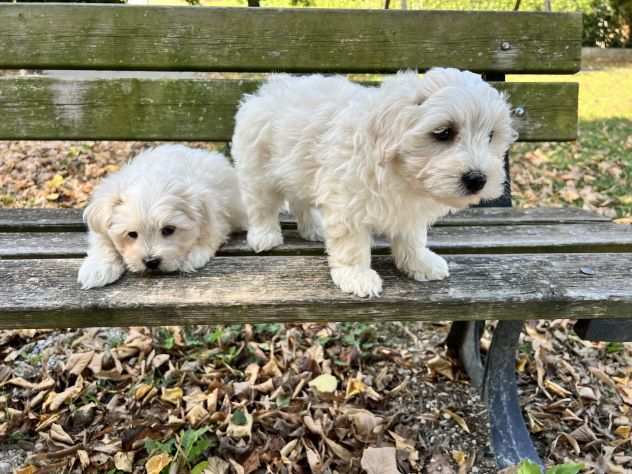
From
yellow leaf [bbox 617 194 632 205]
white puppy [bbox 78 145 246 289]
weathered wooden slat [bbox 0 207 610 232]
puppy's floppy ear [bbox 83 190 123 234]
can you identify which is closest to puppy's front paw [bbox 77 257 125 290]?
white puppy [bbox 78 145 246 289]

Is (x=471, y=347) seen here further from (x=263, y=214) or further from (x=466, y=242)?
(x=263, y=214)

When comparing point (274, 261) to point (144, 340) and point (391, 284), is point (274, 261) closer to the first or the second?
point (391, 284)

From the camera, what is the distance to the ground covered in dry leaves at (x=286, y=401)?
2430 millimetres

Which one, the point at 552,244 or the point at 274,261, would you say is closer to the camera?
the point at 274,261

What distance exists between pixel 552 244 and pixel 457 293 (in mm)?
711

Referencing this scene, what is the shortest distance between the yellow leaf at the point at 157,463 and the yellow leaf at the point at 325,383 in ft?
2.76

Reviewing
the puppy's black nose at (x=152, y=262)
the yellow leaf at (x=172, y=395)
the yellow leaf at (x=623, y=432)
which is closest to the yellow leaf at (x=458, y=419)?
the yellow leaf at (x=623, y=432)

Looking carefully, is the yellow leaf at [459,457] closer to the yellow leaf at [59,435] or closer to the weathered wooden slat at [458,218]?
the weathered wooden slat at [458,218]

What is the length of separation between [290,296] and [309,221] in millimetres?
709

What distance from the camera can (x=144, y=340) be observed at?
3141 mm

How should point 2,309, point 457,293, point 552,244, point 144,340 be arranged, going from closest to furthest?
point 2,309 → point 457,293 → point 552,244 → point 144,340

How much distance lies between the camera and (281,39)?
3.01 metres

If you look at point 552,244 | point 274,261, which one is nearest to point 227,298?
point 274,261

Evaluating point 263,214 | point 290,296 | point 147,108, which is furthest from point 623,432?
point 147,108
